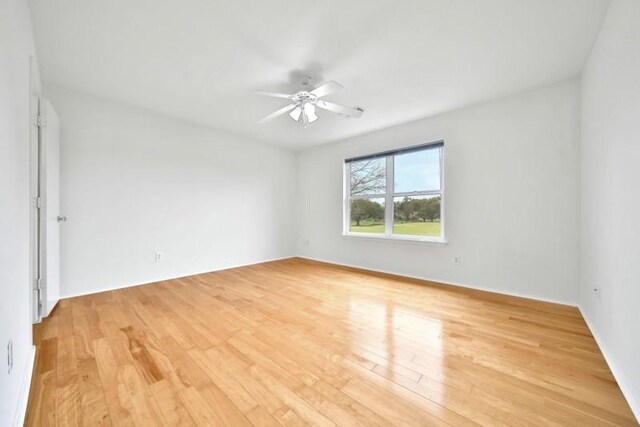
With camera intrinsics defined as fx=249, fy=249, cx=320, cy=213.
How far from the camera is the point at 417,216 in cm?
388

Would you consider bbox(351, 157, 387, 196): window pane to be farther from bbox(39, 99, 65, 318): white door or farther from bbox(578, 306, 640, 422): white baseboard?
bbox(39, 99, 65, 318): white door

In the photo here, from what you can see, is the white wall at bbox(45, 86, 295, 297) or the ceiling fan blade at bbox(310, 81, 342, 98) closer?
the ceiling fan blade at bbox(310, 81, 342, 98)

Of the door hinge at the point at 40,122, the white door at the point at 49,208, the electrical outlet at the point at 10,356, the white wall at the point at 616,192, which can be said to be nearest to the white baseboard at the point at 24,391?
the electrical outlet at the point at 10,356

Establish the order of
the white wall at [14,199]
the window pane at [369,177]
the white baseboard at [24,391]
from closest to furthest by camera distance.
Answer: the white wall at [14,199] → the white baseboard at [24,391] → the window pane at [369,177]

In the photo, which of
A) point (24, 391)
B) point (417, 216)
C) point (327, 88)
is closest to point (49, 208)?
point (24, 391)

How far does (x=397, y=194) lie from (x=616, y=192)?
8.45ft

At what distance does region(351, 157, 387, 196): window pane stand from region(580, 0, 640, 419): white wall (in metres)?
2.46

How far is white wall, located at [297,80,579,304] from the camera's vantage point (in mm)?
2689

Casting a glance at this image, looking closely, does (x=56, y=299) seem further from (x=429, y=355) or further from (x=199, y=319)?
(x=429, y=355)

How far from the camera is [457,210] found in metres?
3.42

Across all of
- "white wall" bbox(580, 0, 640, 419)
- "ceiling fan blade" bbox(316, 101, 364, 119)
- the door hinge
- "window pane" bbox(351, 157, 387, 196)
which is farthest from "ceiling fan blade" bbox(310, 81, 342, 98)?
the door hinge

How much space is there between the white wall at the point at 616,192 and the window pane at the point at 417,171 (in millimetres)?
1587

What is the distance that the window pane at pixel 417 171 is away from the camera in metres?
3.70

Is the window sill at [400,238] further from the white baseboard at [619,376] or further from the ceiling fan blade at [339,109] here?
the ceiling fan blade at [339,109]
